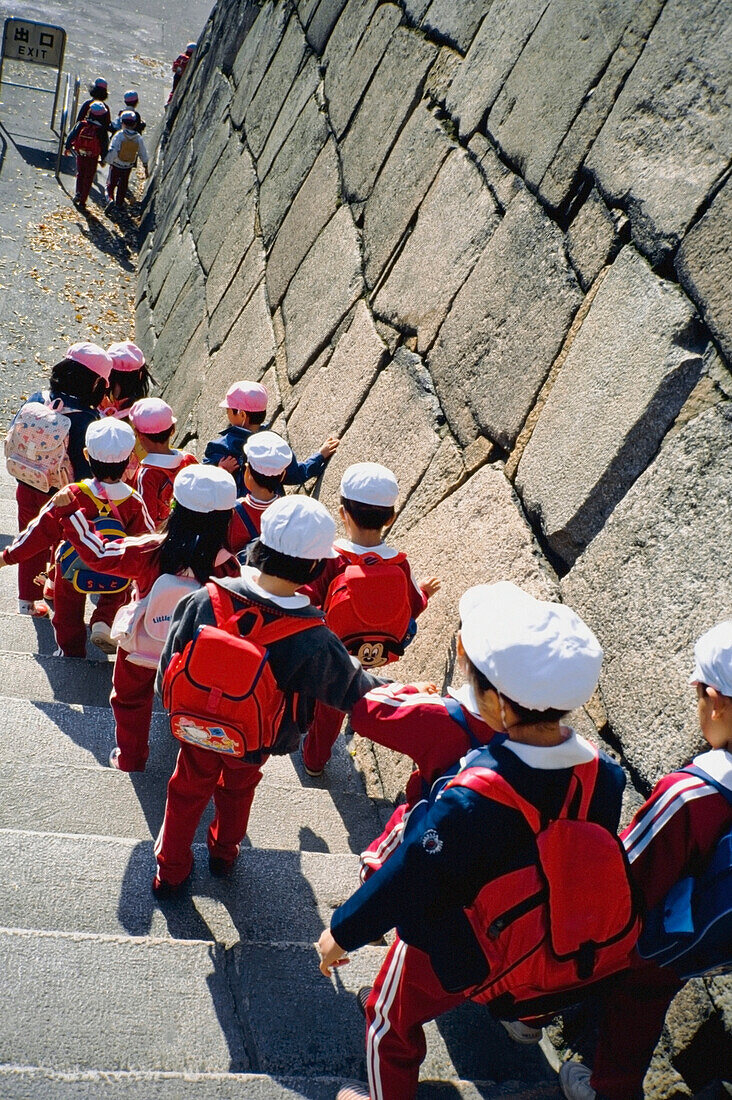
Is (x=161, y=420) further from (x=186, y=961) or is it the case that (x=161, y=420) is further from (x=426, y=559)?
(x=186, y=961)

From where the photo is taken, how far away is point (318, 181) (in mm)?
6023

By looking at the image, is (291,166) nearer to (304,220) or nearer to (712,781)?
(304,220)

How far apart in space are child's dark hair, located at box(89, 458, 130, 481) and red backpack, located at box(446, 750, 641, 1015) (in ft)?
6.91

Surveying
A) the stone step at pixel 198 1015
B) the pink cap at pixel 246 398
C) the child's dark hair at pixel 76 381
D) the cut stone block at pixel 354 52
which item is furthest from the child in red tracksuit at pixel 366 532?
the cut stone block at pixel 354 52

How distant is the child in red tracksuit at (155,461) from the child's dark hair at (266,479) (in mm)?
530

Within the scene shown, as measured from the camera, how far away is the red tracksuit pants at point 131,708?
2893 millimetres

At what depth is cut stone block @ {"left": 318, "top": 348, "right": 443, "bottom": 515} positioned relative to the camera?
379cm

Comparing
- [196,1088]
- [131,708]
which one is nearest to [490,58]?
[131,708]

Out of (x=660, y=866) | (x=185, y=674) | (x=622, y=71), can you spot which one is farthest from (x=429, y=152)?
(x=660, y=866)

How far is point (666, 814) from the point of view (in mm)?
1786

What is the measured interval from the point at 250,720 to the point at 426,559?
152 cm

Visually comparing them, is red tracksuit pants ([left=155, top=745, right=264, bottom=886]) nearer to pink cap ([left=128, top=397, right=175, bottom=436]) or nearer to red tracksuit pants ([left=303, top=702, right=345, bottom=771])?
red tracksuit pants ([left=303, top=702, right=345, bottom=771])

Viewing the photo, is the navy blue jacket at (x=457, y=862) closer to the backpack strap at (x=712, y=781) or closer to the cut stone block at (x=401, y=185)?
the backpack strap at (x=712, y=781)

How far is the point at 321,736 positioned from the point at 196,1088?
170 centimetres
